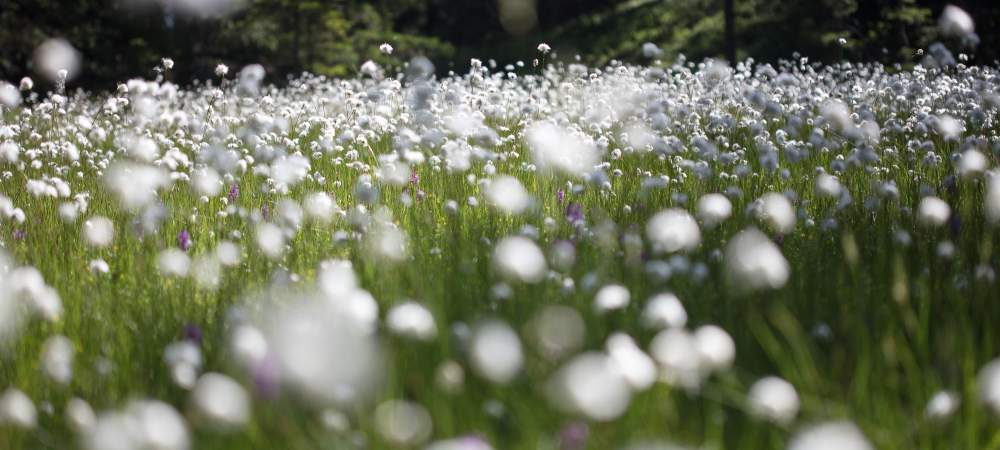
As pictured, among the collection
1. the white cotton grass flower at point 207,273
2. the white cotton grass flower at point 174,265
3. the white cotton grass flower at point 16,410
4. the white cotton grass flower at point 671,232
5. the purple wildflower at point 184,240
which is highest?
the purple wildflower at point 184,240

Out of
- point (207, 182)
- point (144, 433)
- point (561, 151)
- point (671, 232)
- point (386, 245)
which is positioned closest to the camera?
point (144, 433)

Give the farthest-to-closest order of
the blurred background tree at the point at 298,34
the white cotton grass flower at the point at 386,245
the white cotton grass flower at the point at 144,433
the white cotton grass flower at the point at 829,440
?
the blurred background tree at the point at 298,34 < the white cotton grass flower at the point at 386,245 < the white cotton grass flower at the point at 144,433 < the white cotton grass flower at the point at 829,440

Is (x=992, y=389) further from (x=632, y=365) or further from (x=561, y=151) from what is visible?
(x=561, y=151)

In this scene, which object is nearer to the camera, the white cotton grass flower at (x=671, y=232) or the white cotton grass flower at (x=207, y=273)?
the white cotton grass flower at (x=671, y=232)

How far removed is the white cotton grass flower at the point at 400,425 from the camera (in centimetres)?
158

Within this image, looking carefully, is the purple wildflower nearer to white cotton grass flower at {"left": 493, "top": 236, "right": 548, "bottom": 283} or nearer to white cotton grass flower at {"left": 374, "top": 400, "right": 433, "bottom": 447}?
white cotton grass flower at {"left": 493, "top": 236, "right": 548, "bottom": 283}

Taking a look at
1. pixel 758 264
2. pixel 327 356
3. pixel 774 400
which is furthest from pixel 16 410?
pixel 758 264

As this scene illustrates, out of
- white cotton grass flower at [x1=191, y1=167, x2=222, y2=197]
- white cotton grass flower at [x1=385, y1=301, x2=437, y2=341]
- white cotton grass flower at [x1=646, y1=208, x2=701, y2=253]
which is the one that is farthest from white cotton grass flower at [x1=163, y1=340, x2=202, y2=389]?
white cotton grass flower at [x1=191, y1=167, x2=222, y2=197]

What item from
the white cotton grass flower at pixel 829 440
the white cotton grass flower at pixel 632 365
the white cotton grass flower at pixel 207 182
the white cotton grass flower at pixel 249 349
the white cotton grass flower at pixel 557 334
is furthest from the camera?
the white cotton grass flower at pixel 207 182

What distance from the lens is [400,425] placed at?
1.61 meters

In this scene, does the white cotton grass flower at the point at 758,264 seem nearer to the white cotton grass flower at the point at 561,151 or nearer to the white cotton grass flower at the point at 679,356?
the white cotton grass flower at the point at 679,356

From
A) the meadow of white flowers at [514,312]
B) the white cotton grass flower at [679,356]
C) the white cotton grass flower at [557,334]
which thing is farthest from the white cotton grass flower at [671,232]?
the white cotton grass flower at [679,356]

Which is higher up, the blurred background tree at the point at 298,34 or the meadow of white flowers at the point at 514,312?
the blurred background tree at the point at 298,34

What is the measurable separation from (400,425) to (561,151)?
2.13m
